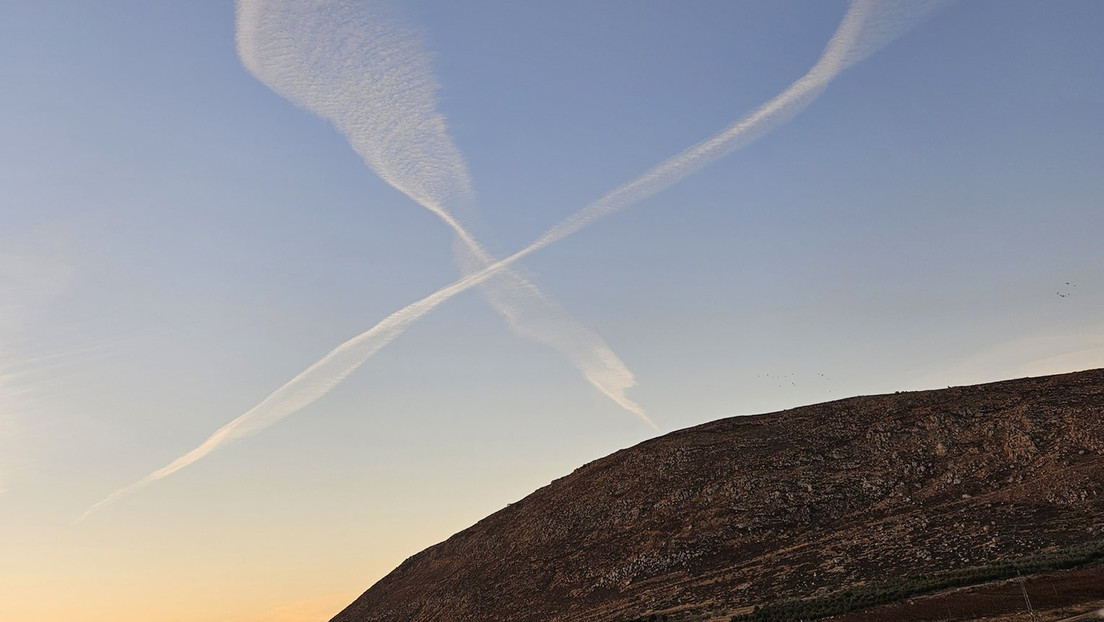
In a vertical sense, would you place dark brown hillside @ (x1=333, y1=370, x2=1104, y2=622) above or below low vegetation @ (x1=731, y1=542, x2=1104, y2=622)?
above

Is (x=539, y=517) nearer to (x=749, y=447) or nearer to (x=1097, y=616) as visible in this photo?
(x=749, y=447)

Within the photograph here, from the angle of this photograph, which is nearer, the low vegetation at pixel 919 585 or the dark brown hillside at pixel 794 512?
the low vegetation at pixel 919 585

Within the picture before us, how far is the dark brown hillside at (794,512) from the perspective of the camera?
58406 millimetres

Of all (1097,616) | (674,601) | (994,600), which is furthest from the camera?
(674,601)

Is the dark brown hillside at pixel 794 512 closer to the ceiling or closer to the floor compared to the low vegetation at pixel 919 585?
closer to the ceiling

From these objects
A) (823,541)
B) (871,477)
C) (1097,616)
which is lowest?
(1097,616)

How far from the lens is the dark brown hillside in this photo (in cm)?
5841

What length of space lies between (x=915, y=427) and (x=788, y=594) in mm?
28271

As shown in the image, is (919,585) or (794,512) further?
(794,512)

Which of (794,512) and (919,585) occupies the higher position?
(794,512)

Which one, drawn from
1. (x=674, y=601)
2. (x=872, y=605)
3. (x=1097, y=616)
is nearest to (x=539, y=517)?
(x=674, y=601)

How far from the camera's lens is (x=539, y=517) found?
91.8m

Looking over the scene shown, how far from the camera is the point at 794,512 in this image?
7100 centimetres

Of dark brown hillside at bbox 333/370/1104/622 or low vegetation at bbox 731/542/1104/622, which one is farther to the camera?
dark brown hillside at bbox 333/370/1104/622
